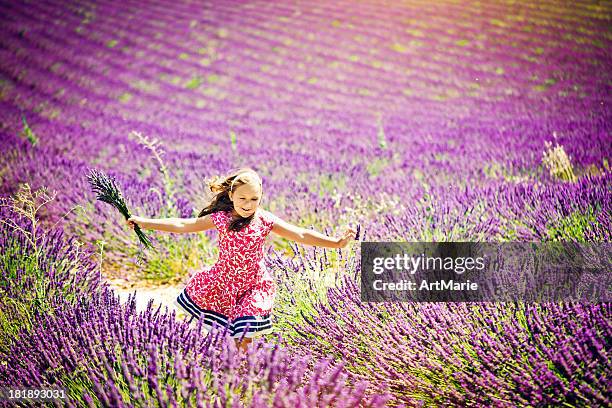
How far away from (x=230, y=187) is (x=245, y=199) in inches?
4.4

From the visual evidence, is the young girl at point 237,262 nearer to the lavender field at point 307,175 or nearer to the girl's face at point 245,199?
the girl's face at point 245,199

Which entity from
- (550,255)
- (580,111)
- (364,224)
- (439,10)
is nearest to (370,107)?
(439,10)

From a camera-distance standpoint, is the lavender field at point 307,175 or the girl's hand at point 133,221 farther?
the girl's hand at point 133,221

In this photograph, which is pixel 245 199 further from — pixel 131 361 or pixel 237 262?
pixel 131 361

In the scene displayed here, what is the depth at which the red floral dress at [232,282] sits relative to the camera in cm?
182

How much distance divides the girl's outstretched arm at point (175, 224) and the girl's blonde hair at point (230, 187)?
0.20ft

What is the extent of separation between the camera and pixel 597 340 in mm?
1382

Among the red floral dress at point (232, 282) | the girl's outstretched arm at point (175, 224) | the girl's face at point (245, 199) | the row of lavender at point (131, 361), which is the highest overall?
the girl's face at point (245, 199)

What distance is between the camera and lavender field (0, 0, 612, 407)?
141cm

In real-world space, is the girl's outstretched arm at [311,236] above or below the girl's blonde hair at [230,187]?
below

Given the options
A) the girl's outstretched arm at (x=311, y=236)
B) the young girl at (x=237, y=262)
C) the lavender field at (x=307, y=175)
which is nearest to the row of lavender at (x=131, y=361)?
the lavender field at (x=307, y=175)

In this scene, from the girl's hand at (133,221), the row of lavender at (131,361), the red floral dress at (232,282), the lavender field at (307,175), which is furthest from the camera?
the red floral dress at (232,282)

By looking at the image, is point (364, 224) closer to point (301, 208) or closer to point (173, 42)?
point (301, 208)

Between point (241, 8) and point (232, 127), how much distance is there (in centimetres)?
405
